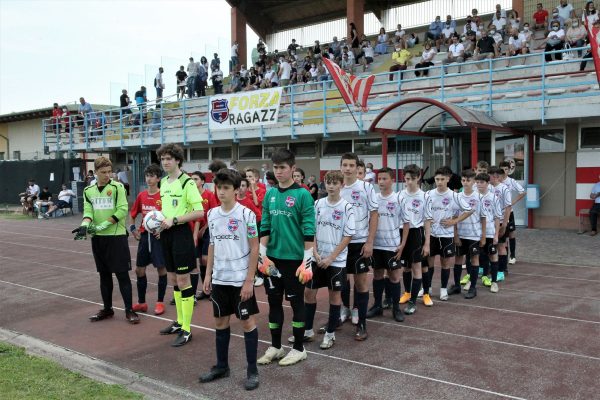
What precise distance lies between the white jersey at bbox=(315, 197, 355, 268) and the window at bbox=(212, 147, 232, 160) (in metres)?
16.9

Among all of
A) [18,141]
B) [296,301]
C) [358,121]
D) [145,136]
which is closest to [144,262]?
[296,301]

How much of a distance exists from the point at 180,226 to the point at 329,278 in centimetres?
175

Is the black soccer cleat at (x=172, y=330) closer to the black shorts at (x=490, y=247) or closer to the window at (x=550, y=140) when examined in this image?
the black shorts at (x=490, y=247)

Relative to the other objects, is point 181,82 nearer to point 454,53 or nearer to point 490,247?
point 454,53

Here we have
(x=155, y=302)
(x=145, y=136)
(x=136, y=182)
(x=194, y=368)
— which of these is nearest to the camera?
(x=194, y=368)

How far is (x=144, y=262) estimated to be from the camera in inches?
288

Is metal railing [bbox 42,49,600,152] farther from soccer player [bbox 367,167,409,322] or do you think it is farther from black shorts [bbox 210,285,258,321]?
black shorts [bbox 210,285,258,321]

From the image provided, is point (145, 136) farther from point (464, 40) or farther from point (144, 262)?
point (144, 262)

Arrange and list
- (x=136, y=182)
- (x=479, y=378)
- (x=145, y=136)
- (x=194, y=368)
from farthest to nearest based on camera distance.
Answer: (x=136, y=182), (x=145, y=136), (x=194, y=368), (x=479, y=378)

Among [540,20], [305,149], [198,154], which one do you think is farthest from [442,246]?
[198,154]

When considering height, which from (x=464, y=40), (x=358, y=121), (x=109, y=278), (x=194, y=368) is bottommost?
(x=194, y=368)

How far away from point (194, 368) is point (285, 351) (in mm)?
949

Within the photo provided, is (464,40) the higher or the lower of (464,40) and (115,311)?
the higher

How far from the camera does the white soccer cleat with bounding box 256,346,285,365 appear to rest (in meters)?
5.11
